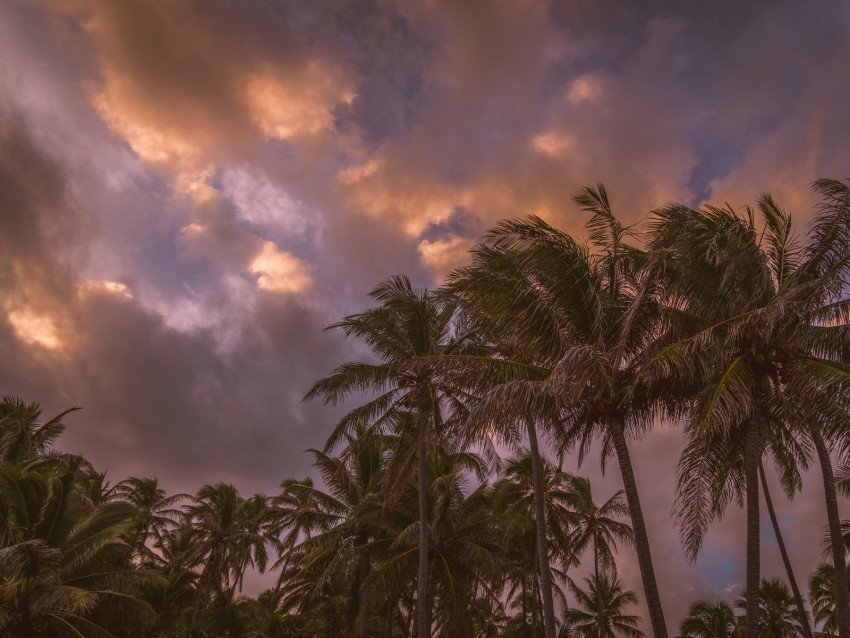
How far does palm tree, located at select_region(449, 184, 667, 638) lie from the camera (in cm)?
1277

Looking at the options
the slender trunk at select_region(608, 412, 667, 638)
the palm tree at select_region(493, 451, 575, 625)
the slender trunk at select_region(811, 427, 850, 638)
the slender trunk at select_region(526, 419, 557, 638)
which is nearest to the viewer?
the slender trunk at select_region(608, 412, 667, 638)

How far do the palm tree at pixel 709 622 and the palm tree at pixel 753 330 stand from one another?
2213 cm

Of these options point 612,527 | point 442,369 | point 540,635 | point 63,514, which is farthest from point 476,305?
point 540,635

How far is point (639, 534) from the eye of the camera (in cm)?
1187

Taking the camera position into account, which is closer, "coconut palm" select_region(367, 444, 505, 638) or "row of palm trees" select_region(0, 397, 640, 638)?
"row of palm trees" select_region(0, 397, 640, 638)

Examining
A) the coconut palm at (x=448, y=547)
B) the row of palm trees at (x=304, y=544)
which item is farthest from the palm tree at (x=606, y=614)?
the coconut palm at (x=448, y=547)

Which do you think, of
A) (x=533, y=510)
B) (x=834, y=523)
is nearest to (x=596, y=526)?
(x=533, y=510)

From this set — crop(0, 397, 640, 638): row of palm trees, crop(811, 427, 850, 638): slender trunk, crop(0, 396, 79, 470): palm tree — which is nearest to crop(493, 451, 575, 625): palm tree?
crop(0, 397, 640, 638): row of palm trees

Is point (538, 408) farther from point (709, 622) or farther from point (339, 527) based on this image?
point (709, 622)

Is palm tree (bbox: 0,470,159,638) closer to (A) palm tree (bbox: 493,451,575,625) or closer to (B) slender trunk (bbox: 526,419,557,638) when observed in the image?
(B) slender trunk (bbox: 526,419,557,638)

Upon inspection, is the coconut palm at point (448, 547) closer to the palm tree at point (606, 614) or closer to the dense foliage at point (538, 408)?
the dense foliage at point (538, 408)

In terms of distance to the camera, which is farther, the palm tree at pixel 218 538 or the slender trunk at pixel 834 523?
the palm tree at pixel 218 538

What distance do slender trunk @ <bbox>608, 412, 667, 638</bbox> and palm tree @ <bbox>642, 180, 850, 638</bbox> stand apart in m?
1.50

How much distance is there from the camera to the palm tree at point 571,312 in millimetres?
12766
